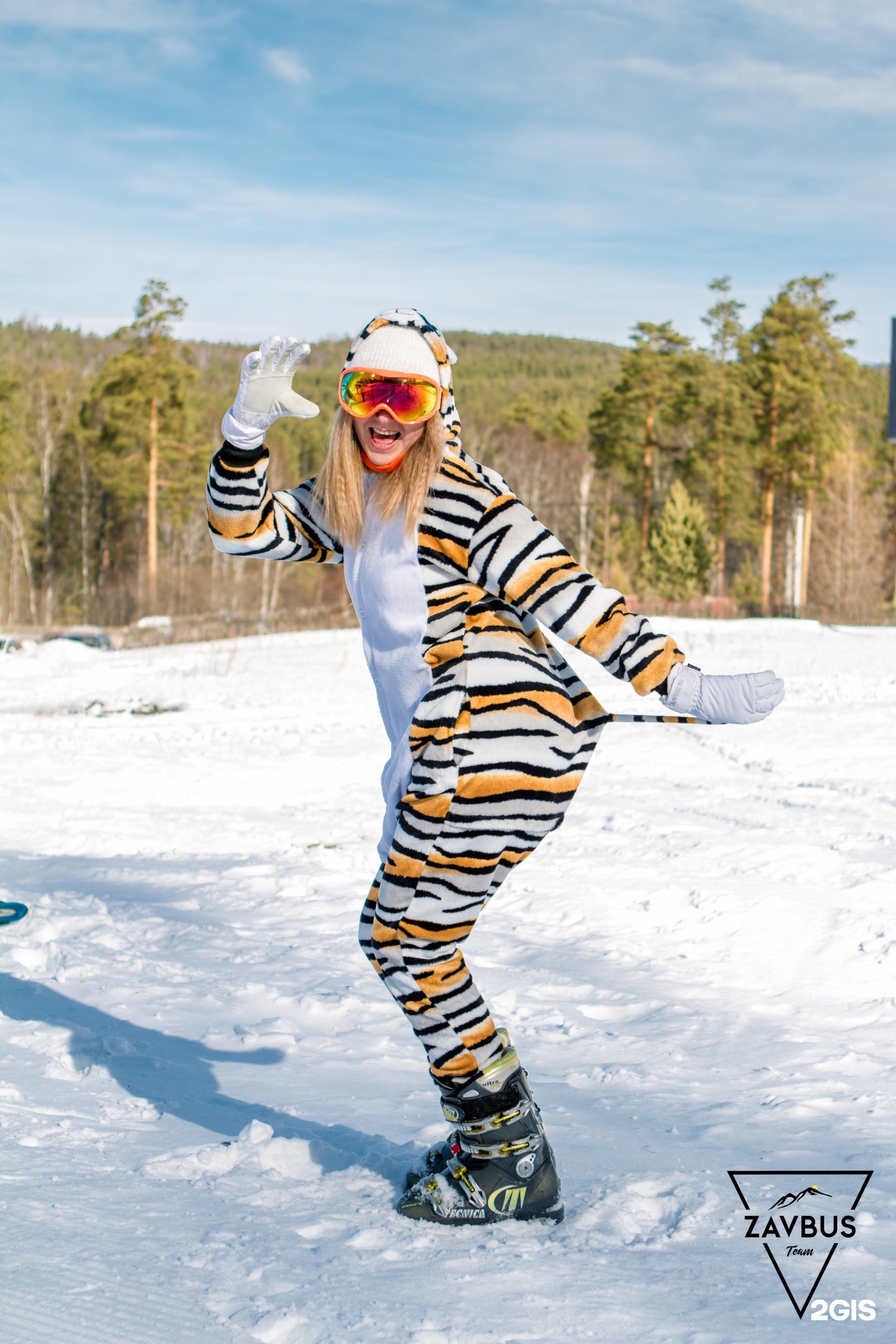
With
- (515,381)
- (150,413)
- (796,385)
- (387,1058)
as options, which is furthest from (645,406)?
(515,381)

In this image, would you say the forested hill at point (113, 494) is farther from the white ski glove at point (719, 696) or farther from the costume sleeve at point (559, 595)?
the white ski glove at point (719, 696)

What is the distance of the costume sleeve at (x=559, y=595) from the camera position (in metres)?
2.44

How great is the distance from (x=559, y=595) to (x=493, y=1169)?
4.07ft

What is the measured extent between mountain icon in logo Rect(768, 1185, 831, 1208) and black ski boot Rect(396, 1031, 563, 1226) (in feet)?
1.57

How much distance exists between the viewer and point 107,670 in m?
18.1

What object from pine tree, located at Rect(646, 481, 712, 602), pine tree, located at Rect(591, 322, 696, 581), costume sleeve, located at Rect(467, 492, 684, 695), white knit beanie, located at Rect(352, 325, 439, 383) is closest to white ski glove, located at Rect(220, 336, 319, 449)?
white knit beanie, located at Rect(352, 325, 439, 383)

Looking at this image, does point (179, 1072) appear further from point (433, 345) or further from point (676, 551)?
point (676, 551)

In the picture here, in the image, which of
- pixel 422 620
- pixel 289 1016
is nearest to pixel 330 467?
pixel 422 620

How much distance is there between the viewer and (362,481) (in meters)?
2.57

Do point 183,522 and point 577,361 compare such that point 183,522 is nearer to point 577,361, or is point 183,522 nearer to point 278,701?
point 278,701

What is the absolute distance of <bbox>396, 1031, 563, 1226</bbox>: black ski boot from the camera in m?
2.53

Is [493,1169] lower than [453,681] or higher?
lower

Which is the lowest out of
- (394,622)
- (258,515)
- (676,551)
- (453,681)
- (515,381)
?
(453,681)

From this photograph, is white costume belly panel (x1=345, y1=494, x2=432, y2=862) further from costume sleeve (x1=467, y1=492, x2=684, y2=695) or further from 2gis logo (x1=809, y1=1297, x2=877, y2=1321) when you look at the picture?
2gis logo (x1=809, y1=1297, x2=877, y2=1321)
